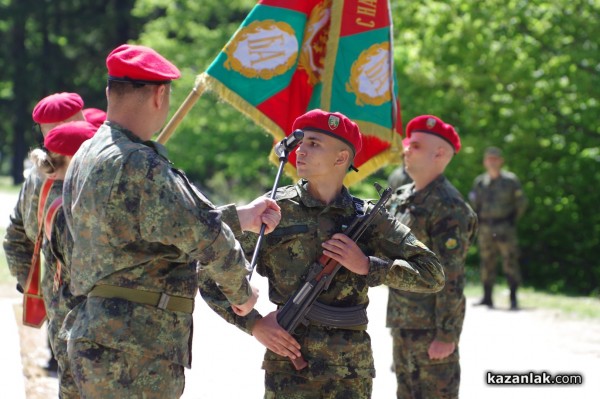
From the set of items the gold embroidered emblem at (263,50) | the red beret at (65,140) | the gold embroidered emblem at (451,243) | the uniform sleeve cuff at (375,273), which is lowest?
the gold embroidered emblem at (451,243)

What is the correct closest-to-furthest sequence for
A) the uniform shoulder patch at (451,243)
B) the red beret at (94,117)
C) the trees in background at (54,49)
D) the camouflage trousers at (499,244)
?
1. the uniform shoulder patch at (451,243)
2. the red beret at (94,117)
3. the camouflage trousers at (499,244)
4. the trees in background at (54,49)

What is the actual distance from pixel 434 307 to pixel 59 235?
7.70 feet

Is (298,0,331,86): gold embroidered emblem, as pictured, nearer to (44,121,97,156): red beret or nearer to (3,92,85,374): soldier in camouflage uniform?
(3,92,85,374): soldier in camouflage uniform

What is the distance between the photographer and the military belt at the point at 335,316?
4.28 m

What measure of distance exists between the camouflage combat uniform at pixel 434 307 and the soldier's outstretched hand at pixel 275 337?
62.0 inches

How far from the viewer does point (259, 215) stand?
3.96 metres

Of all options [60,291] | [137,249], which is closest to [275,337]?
[137,249]

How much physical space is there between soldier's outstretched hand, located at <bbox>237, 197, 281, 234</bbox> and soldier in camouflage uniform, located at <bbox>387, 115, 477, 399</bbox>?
181 cm

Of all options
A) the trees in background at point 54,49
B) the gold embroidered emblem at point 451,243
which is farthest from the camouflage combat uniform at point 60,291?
the trees in background at point 54,49

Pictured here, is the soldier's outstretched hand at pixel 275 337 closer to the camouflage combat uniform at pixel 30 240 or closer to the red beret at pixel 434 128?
the camouflage combat uniform at pixel 30 240

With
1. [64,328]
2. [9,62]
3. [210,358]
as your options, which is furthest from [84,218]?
[9,62]

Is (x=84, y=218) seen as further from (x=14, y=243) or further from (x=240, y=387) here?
(x=240, y=387)

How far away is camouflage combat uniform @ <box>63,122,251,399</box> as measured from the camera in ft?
11.3

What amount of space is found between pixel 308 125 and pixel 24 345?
5893 mm
